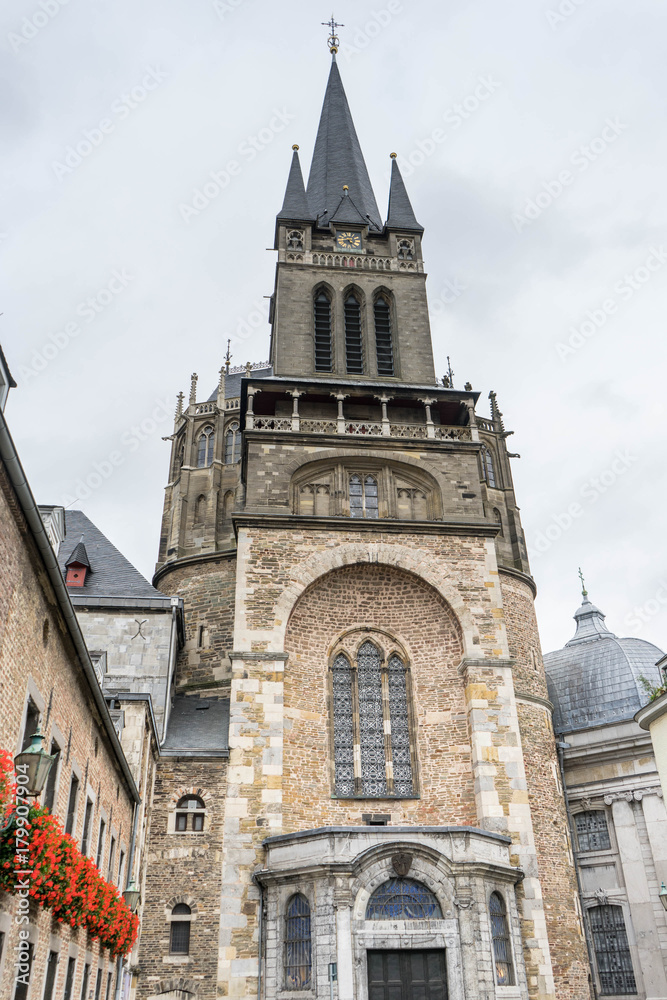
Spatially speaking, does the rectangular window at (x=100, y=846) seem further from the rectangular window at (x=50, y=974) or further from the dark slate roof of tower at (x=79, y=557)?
the dark slate roof of tower at (x=79, y=557)

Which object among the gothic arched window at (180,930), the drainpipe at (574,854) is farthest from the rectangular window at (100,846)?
the drainpipe at (574,854)

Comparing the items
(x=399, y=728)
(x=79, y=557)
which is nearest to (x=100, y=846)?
(x=399, y=728)

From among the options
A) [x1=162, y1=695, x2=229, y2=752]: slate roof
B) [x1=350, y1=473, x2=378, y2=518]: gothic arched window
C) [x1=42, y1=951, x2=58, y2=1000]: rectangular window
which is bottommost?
[x1=42, y1=951, x2=58, y2=1000]: rectangular window

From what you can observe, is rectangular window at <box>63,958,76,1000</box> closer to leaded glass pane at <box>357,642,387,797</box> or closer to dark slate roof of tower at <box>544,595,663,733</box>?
A: leaded glass pane at <box>357,642,387,797</box>

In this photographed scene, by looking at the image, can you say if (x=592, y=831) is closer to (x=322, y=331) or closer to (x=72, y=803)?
(x=322, y=331)

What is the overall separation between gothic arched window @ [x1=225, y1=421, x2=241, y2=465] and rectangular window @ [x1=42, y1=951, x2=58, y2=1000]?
2279 centimetres

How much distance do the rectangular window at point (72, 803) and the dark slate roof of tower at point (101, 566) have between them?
12.1 meters

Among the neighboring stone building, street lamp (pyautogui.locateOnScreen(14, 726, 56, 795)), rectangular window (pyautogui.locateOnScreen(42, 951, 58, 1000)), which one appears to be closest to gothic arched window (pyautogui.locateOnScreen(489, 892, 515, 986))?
rectangular window (pyautogui.locateOnScreen(42, 951, 58, 1000))

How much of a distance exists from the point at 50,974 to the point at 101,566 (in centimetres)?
1612

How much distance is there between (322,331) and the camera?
29.9m

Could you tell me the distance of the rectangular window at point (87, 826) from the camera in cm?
1296

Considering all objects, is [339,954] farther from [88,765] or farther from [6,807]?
[6,807]

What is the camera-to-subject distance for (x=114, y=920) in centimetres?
1338

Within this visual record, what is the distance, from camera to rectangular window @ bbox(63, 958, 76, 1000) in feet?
38.4
